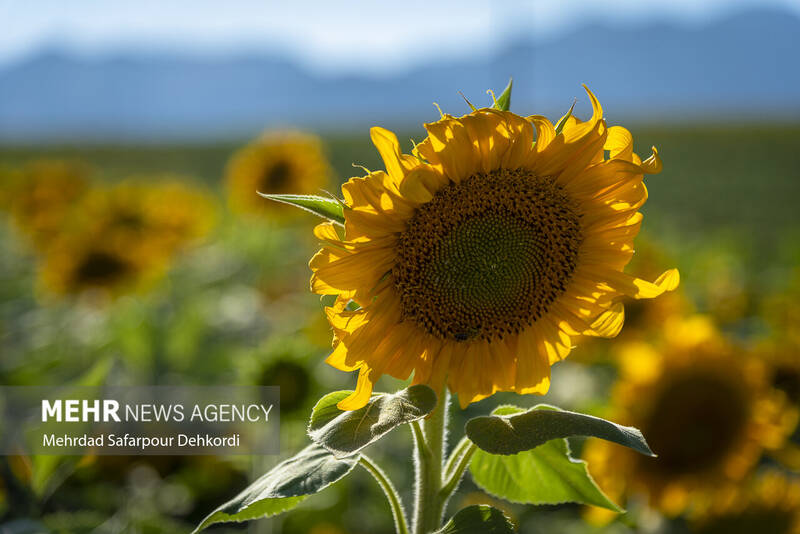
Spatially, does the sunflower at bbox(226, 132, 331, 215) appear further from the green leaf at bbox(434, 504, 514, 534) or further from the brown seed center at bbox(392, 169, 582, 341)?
the green leaf at bbox(434, 504, 514, 534)

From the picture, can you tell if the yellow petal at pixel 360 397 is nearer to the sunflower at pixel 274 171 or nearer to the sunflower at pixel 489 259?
the sunflower at pixel 489 259

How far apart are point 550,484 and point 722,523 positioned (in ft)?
3.53

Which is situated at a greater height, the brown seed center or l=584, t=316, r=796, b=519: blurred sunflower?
the brown seed center

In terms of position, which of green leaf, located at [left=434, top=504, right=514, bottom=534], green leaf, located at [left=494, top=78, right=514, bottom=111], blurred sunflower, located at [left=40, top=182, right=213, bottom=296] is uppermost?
blurred sunflower, located at [left=40, top=182, right=213, bottom=296]

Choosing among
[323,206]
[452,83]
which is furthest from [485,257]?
[452,83]

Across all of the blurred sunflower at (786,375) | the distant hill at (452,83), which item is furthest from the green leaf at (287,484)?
the distant hill at (452,83)

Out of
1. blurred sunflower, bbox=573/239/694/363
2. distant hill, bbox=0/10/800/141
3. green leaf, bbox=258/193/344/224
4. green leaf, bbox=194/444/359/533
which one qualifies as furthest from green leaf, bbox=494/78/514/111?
distant hill, bbox=0/10/800/141

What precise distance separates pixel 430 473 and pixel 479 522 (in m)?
0.12

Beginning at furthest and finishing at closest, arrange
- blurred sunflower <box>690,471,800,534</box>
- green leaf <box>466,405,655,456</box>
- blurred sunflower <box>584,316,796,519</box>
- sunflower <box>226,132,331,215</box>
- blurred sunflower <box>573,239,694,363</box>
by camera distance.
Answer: sunflower <box>226,132,331,215</box> < blurred sunflower <box>573,239,694,363</box> < blurred sunflower <box>584,316,796,519</box> < blurred sunflower <box>690,471,800,534</box> < green leaf <box>466,405,655,456</box>

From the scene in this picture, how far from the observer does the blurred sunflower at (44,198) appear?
15.8 feet

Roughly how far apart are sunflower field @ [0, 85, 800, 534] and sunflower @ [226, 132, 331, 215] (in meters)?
0.01

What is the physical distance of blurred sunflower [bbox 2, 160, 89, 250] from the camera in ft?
15.8

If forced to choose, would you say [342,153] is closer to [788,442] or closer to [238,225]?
[238,225]

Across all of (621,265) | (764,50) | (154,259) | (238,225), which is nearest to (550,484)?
(621,265)
